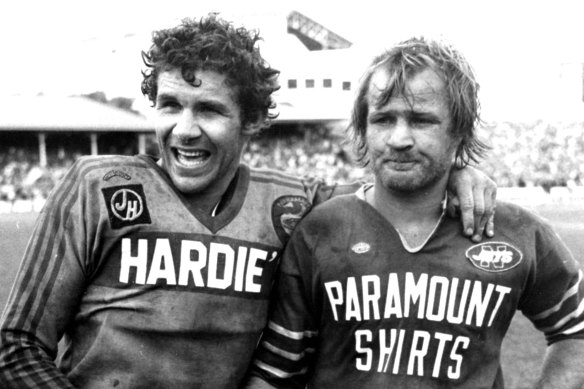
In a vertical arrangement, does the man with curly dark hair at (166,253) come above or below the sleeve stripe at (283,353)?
above

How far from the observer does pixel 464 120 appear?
2.69 m

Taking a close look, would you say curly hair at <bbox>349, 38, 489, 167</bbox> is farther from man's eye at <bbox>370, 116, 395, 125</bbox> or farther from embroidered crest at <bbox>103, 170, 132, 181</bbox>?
embroidered crest at <bbox>103, 170, 132, 181</bbox>

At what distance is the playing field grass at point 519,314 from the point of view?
19.0ft

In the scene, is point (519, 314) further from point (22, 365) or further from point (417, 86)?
point (22, 365)

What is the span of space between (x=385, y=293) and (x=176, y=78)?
113cm

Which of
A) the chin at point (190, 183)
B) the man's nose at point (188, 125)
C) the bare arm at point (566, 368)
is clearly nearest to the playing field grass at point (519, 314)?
the bare arm at point (566, 368)

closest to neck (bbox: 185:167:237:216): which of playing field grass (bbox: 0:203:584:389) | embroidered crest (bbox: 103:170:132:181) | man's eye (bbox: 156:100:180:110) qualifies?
embroidered crest (bbox: 103:170:132:181)

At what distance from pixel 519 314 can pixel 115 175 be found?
6700 mm

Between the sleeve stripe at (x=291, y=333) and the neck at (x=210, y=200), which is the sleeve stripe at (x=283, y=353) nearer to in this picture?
the sleeve stripe at (x=291, y=333)

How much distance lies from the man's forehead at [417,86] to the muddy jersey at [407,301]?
0.45 m

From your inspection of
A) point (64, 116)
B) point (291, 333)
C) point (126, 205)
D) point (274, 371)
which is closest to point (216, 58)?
point (126, 205)

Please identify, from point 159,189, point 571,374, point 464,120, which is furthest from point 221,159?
point 571,374

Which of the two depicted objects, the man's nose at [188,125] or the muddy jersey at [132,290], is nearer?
the muddy jersey at [132,290]

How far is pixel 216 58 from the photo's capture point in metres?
2.72
